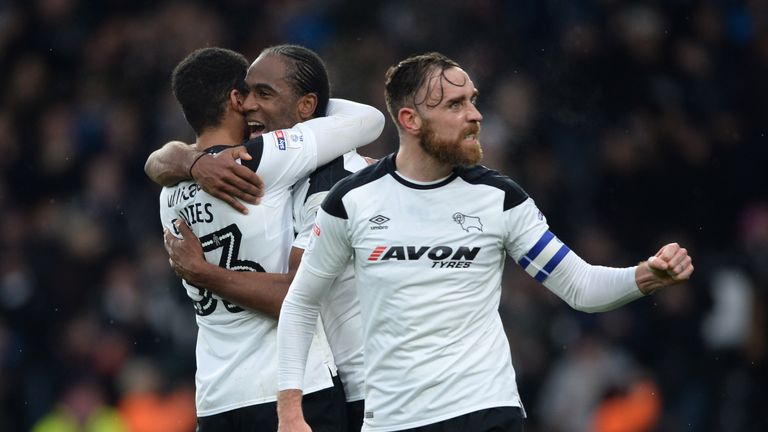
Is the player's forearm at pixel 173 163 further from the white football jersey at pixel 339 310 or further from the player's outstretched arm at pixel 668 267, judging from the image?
the player's outstretched arm at pixel 668 267

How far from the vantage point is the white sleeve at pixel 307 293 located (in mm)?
4754

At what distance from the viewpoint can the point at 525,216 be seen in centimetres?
467

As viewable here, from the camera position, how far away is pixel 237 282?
498 cm

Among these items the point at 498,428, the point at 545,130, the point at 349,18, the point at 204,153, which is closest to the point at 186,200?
the point at 204,153

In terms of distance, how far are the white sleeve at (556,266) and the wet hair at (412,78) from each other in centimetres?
53

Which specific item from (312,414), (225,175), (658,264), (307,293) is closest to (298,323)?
(307,293)

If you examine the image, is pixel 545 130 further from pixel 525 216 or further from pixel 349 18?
pixel 525 216

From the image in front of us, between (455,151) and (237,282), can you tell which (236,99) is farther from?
(455,151)

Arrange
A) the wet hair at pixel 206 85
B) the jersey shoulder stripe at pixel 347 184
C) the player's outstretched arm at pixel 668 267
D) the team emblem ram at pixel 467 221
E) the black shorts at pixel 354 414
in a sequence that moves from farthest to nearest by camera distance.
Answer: the wet hair at pixel 206 85 < the black shorts at pixel 354 414 < the jersey shoulder stripe at pixel 347 184 < the team emblem ram at pixel 467 221 < the player's outstretched arm at pixel 668 267

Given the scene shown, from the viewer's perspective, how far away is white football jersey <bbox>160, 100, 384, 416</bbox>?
5.02 metres

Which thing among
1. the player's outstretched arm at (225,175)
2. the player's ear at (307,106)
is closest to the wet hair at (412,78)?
the player's ear at (307,106)

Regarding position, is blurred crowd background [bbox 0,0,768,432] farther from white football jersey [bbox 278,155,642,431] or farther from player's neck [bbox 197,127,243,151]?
player's neck [bbox 197,127,243,151]

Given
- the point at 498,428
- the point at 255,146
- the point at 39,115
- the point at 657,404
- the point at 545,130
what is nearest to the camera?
the point at 498,428

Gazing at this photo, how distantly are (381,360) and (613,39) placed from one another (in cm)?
762
